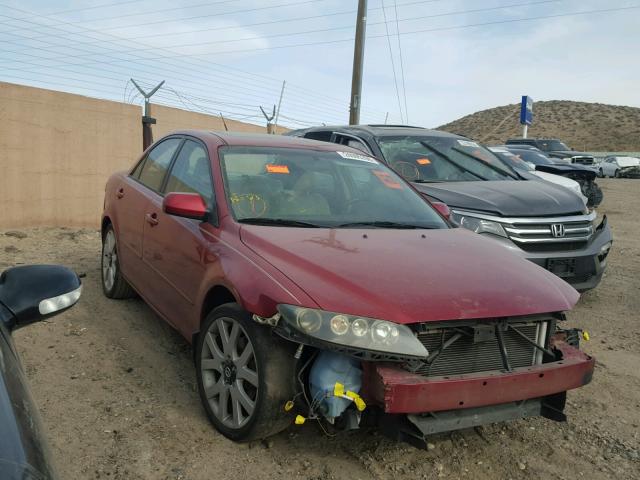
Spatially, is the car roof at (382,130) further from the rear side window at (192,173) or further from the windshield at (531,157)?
the windshield at (531,157)

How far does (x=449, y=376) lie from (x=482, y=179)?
4083 mm

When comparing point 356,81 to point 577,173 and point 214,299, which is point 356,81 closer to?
point 577,173

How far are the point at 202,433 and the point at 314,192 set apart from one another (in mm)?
1605

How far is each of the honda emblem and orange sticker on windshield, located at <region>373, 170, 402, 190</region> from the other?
5.80ft

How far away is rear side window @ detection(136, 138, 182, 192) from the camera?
14.9ft

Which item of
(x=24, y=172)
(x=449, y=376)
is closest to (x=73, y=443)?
(x=449, y=376)

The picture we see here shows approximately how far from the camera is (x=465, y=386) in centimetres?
261

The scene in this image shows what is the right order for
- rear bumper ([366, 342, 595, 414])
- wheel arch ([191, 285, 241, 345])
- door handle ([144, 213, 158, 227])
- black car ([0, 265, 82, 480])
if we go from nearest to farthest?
black car ([0, 265, 82, 480]), rear bumper ([366, 342, 595, 414]), wheel arch ([191, 285, 241, 345]), door handle ([144, 213, 158, 227])

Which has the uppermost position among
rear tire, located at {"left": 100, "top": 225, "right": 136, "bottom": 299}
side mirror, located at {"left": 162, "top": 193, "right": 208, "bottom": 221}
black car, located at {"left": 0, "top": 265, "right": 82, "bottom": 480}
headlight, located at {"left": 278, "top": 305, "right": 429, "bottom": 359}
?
side mirror, located at {"left": 162, "top": 193, "right": 208, "bottom": 221}

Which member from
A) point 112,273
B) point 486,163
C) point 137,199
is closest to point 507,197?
point 486,163

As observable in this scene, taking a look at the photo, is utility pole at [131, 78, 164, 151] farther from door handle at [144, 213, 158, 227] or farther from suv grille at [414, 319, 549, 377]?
suv grille at [414, 319, 549, 377]

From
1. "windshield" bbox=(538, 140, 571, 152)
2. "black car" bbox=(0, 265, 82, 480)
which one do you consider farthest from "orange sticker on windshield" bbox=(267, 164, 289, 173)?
"windshield" bbox=(538, 140, 571, 152)

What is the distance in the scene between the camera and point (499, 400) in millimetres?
2697

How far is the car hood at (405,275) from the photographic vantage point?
2.64 metres
